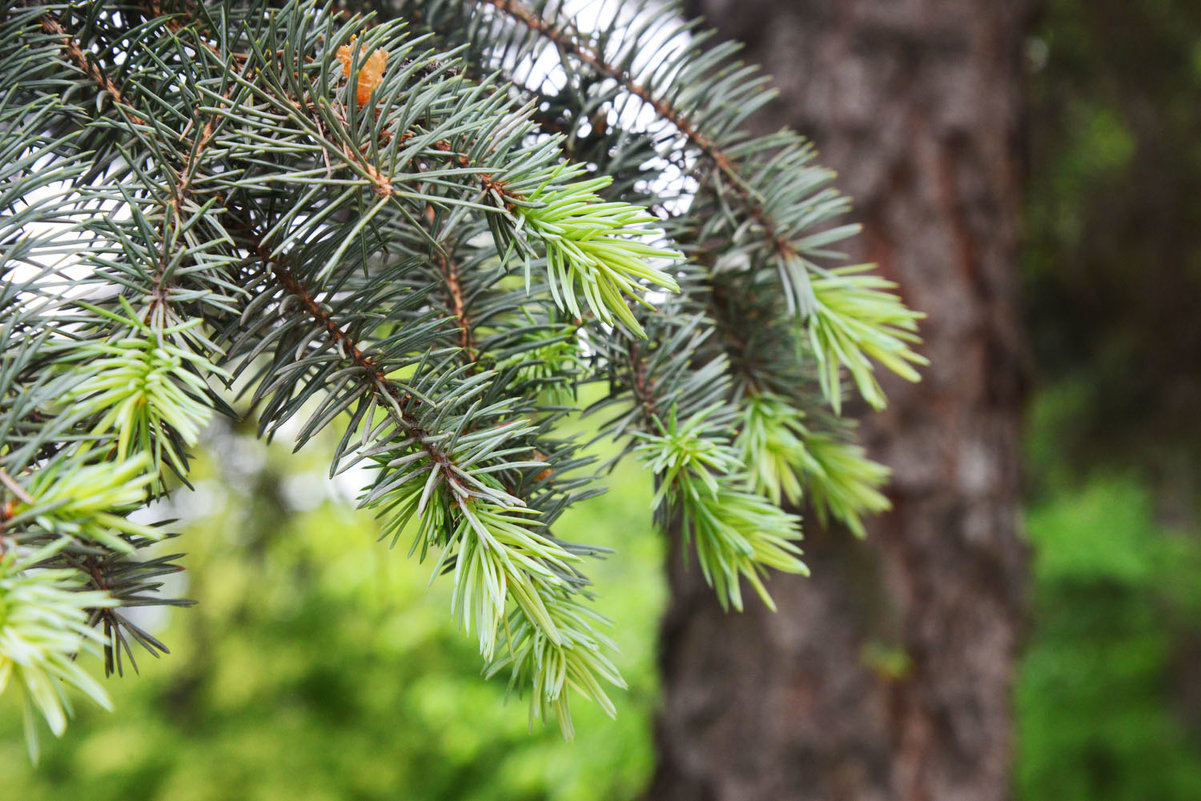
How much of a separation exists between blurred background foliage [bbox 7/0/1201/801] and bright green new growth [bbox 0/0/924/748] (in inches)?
53.4

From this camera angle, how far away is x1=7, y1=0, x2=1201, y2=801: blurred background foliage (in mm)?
1940

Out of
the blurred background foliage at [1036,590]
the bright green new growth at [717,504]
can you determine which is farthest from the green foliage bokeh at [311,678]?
the bright green new growth at [717,504]

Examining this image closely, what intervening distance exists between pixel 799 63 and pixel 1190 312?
1943 millimetres

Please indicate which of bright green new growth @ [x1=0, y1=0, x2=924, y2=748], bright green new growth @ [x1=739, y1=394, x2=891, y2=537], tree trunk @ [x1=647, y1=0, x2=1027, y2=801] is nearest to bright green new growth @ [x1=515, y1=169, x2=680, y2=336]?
bright green new growth @ [x1=0, y1=0, x2=924, y2=748]

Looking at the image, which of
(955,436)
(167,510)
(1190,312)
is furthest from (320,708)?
(1190,312)

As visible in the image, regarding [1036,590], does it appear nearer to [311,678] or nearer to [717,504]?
[311,678]

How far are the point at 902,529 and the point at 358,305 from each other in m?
0.96

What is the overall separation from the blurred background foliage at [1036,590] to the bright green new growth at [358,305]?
1.36 metres

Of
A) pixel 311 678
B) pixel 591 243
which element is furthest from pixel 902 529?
pixel 311 678

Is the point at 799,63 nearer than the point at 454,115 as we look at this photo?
No

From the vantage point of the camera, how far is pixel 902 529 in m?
1.11

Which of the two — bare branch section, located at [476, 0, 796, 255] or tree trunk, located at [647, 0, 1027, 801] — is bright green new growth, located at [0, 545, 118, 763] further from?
tree trunk, located at [647, 0, 1027, 801]

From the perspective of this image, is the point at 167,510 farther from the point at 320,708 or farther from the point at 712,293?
the point at 712,293

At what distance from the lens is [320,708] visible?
281 centimetres
